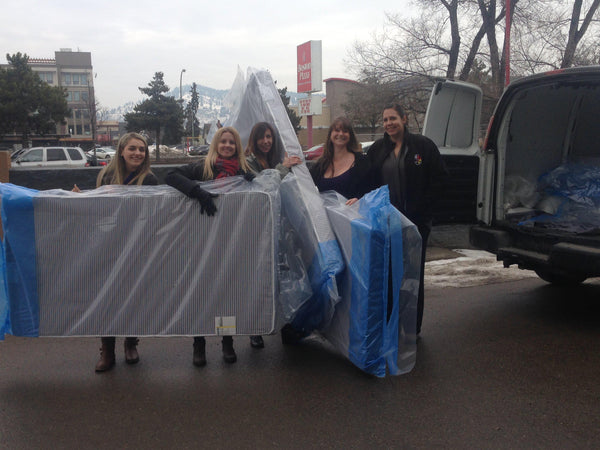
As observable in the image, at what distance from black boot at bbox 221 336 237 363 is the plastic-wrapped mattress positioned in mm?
314

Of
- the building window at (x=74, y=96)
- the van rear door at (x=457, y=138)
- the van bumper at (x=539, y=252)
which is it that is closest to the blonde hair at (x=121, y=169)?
the van rear door at (x=457, y=138)

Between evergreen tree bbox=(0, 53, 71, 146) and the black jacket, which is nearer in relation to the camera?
the black jacket

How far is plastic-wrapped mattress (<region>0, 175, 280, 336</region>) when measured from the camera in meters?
3.58

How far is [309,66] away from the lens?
12.3m

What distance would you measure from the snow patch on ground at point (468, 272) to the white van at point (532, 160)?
0.58 metres

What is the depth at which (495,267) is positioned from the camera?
22.0 feet

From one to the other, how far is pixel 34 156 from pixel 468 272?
19261 mm

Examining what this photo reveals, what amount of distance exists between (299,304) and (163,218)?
1083mm

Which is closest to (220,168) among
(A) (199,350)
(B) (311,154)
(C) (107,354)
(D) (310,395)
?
(A) (199,350)

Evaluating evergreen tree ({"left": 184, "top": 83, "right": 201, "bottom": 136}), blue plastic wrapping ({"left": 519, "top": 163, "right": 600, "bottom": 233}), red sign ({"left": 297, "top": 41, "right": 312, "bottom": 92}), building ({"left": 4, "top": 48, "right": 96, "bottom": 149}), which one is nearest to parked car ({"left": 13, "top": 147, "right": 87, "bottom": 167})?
red sign ({"left": 297, "top": 41, "right": 312, "bottom": 92})

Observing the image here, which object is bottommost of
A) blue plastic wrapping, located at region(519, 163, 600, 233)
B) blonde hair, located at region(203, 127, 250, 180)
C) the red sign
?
blue plastic wrapping, located at region(519, 163, 600, 233)

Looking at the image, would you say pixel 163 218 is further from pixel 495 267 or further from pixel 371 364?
pixel 495 267

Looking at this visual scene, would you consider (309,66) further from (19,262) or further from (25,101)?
(25,101)

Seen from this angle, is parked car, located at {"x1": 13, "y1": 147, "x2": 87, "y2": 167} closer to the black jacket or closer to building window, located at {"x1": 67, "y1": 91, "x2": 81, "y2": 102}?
the black jacket
